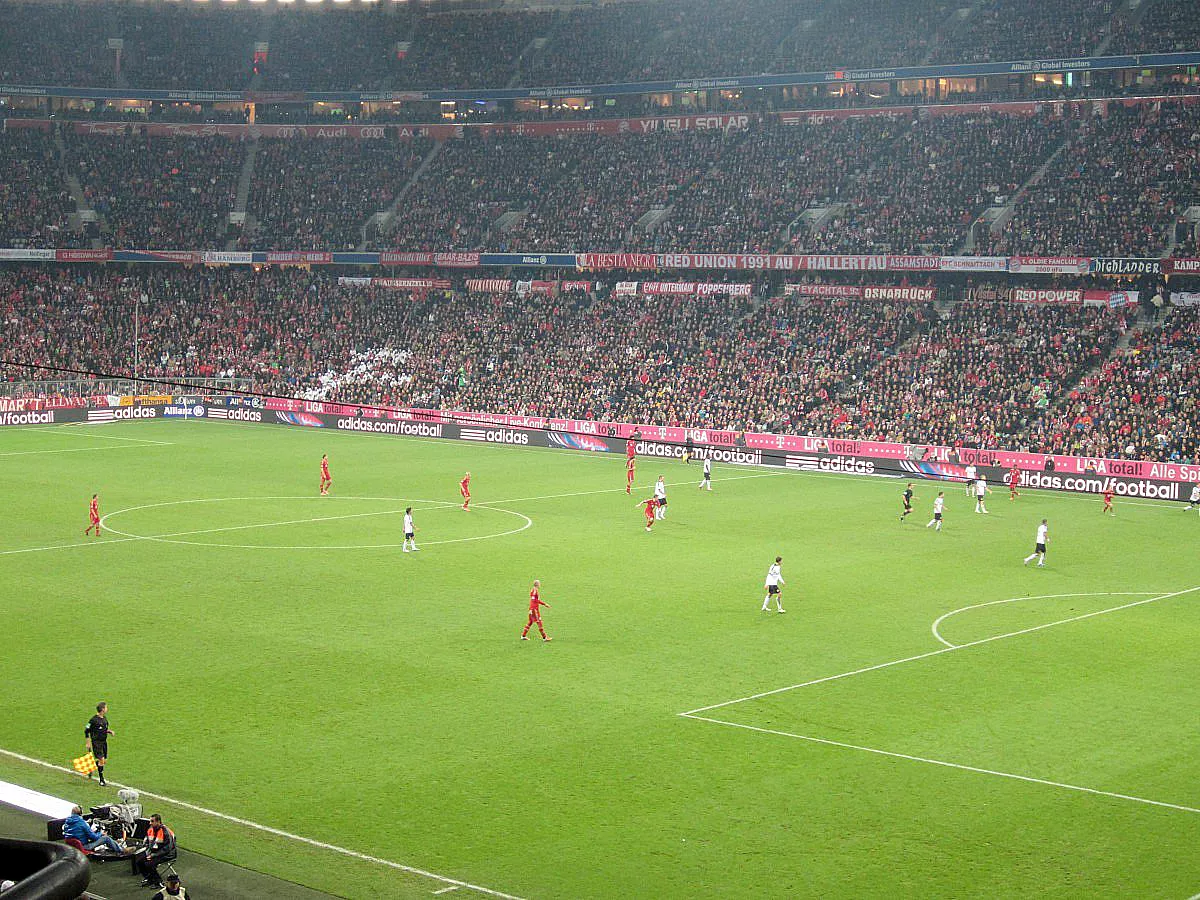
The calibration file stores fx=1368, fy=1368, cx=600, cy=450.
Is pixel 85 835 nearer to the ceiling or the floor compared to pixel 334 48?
nearer to the floor

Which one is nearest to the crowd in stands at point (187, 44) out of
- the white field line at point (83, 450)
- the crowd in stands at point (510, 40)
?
the crowd in stands at point (510, 40)

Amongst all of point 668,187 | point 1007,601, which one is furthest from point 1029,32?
point 1007,601

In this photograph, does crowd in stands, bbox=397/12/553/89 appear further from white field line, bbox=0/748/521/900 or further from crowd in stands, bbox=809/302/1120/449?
white field line, bbox=0/748/521/900

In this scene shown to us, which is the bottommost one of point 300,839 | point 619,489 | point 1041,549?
point 300,839

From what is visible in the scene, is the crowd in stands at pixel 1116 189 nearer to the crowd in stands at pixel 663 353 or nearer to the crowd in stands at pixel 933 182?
the crowd in stands at pixel 933 182

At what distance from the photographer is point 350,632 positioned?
27.5m

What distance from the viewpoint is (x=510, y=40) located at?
3573 inches

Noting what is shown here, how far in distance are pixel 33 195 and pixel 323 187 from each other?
17541 mm

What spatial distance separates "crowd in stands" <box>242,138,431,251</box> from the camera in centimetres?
8450

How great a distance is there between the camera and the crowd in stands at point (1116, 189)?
202 ft

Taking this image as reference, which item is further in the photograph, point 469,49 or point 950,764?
point 469,49

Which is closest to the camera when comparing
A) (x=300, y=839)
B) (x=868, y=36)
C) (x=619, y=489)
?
(x=300, y=839)

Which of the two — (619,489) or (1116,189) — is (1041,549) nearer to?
(619,489)

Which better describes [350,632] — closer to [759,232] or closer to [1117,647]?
[1117,647]
